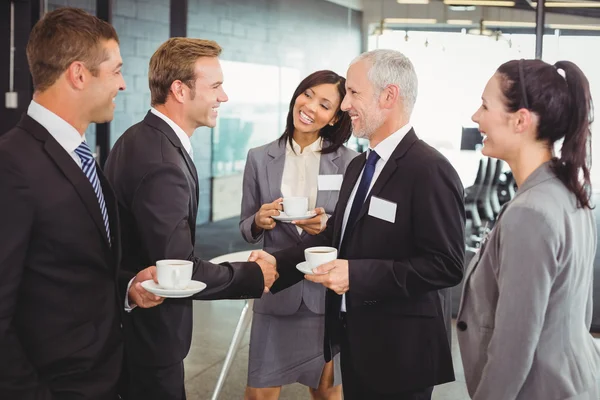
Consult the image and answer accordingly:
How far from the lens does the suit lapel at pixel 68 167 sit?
1.62 m

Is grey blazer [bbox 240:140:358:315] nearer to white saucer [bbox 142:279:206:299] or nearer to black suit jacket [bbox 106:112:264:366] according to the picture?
black suit jacket [bbox 106:112:264:366]

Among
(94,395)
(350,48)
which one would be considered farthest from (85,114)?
(350,48)

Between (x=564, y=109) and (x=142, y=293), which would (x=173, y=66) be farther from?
(x=564, y=109)

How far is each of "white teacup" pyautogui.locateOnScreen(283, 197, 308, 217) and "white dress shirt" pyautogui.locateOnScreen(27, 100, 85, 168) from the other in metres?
1.09

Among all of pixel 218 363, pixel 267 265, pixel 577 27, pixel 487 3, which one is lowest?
pixel 218 363

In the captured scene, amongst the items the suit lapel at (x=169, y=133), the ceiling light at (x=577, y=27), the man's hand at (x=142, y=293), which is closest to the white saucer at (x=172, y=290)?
the man's hand at (x=142, y=293)

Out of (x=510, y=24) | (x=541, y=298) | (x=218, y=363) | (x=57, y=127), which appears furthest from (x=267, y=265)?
(x=510, y=24)

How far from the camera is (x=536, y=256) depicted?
1.56 metres

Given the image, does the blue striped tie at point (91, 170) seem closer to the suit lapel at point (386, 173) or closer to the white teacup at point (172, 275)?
the white teacup at point (172, 275)

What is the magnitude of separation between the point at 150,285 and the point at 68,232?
30 cm

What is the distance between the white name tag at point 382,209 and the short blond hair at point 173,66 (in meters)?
0.70

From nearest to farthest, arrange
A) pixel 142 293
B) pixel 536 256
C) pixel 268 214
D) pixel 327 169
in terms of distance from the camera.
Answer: pixel 536 256 < pixel 142 293 < pixel 268 214 < pixel 327 169

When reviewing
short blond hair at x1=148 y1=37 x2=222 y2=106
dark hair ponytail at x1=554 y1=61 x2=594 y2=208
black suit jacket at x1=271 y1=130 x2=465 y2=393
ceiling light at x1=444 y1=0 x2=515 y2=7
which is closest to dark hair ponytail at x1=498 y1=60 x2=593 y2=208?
dark hair ponytail at x1=554 y1=61 x2=594 y2=208

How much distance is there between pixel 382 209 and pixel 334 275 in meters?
0.24
